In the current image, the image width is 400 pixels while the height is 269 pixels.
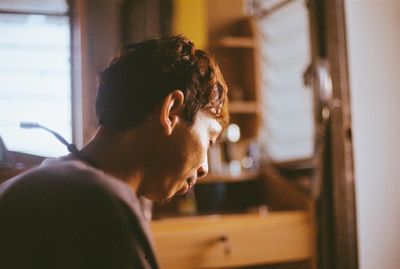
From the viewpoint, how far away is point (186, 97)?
91 centimetres

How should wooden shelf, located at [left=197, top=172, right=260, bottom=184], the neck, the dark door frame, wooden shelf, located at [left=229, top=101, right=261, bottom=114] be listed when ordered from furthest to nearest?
wooden shelf, located at [left=229, top=101, right=261, bottom=114] → wooden shelf, located at [left=197, top=172, right=260, bottom=184] → the dark door frame → the neck

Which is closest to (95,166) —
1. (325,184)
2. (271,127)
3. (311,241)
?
(325,184)

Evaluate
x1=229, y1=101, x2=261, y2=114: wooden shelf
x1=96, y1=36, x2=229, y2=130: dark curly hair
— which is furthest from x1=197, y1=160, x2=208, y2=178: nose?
x1=229, y1=101, x2=261, y2=114: wooden shelf

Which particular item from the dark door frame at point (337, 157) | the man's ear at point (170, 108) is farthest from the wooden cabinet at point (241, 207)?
the man's ear at point (170, 108)

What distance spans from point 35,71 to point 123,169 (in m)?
1.67

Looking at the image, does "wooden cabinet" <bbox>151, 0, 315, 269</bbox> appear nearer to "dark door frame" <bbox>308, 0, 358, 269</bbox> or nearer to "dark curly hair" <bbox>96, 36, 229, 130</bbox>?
"dark door frame" <bbox>308, 0, 358, 269</bbox>

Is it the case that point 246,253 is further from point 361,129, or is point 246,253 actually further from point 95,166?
point 95,166

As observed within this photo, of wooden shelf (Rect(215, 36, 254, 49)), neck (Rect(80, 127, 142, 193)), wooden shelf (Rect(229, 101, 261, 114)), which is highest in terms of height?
wooden shelf (Rect(215, 36, 254, 49))

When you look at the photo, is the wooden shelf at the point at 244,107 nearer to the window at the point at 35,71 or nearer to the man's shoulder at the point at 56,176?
the window at the point at 35,71

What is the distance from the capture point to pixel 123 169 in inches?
34.5

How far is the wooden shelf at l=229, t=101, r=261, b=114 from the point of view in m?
2.90

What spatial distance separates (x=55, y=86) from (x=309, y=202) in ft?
4.14

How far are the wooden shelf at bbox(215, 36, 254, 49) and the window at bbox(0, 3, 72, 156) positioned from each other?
2.93 ft

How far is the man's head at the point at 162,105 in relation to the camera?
0.89 m
